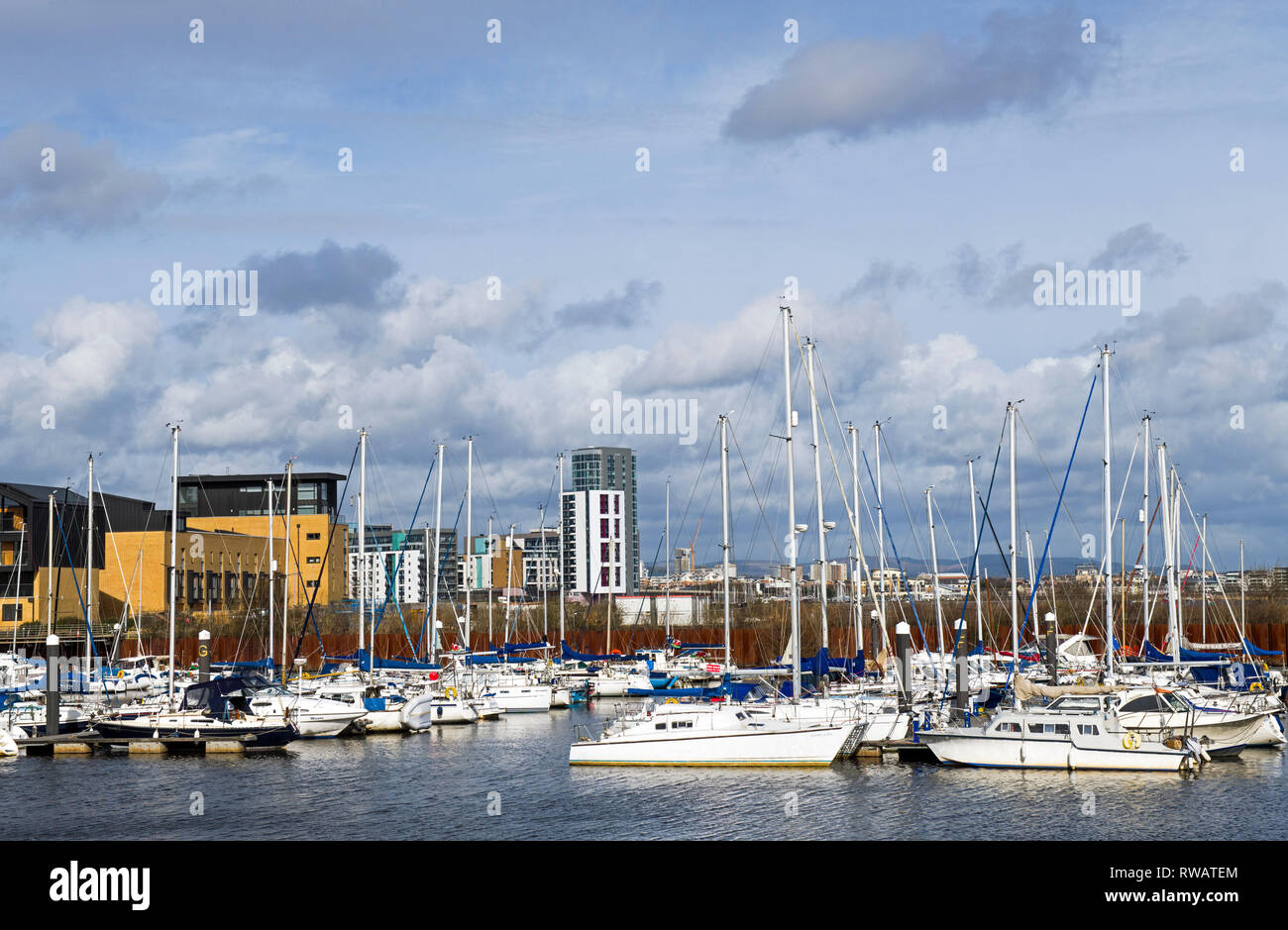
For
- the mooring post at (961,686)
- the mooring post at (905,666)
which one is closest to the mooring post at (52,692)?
the mooring post at (905,666)

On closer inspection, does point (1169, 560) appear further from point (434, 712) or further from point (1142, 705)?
point (434, 712)

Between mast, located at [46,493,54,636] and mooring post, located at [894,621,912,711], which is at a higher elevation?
mast, located at [46,493,54,636]

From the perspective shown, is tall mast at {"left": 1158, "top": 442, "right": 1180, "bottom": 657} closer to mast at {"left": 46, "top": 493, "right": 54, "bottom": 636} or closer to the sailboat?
the sailboat

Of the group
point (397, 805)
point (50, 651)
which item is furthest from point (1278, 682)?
point (50, 651)

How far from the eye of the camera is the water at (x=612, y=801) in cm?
3284

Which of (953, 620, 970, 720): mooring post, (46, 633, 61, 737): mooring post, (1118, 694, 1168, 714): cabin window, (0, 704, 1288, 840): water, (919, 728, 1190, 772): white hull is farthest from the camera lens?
(46, 633, 61, 737): mooring post

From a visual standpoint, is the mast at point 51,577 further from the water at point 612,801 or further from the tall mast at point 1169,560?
the tall mast at point 1169,560

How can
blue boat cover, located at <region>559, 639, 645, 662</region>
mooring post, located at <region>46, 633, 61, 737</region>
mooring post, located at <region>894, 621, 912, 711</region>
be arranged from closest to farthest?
mooring post, located at <region>894, 621, 912, 711</region>
mooring post, located at <region>46, 633, 61, 737</region>
blue boat cover, located at <region>559, 639, 645, 662</region>

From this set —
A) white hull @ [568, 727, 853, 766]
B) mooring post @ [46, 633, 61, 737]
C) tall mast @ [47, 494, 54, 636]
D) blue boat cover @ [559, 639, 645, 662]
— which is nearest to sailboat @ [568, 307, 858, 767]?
white hull @ [568, 727, 853, 766]

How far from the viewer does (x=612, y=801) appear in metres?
37.8

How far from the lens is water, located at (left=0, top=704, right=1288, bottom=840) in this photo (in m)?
32.8
